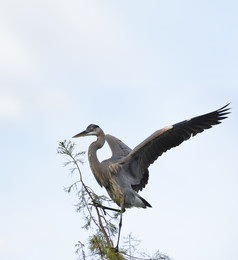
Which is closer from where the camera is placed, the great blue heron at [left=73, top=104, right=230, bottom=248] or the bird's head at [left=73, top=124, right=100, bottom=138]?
the great blue heron at [left=73, top=104, right=230, bottom=248]

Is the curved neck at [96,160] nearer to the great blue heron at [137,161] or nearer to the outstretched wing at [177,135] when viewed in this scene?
the great blue heron at [137,161]

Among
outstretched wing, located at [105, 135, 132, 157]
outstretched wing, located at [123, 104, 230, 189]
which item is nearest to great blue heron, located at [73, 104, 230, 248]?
outstretched wing, located at [123, 104, 230, 189]

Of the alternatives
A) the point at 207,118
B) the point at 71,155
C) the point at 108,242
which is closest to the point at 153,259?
the point at 108,242

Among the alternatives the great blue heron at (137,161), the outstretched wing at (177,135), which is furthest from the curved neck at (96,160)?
the outstretched wing at (177,135)

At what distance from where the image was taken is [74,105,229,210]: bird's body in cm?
805

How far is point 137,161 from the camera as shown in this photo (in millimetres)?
8328

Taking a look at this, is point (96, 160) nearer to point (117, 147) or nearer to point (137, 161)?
point (137, 161)

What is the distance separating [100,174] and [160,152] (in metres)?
1.14

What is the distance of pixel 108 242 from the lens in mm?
5348

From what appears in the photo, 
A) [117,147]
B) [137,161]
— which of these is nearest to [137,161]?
[137,161]

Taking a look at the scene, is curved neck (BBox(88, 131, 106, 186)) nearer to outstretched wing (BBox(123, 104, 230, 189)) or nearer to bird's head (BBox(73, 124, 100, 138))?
bird's head (BBox(73, 124, 100, 138))

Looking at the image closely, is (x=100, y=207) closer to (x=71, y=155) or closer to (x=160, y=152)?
(x=71, y=155)

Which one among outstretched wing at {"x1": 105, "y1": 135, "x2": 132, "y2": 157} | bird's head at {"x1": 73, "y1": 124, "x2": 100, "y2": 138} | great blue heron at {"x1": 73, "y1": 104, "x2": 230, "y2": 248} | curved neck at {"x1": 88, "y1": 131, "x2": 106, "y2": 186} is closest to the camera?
great blue heron at {"x1": 73, "y1": 104, "x2": 230, "y2": 248}

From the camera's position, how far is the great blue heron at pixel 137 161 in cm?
805
